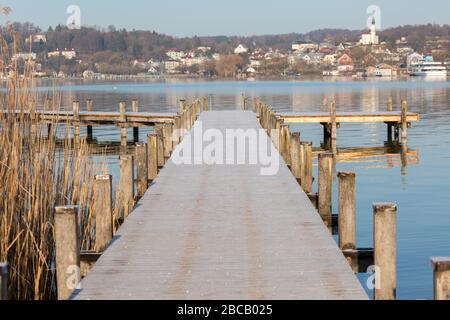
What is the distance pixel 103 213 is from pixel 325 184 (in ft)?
13.1

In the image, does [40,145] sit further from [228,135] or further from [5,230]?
[228,135]

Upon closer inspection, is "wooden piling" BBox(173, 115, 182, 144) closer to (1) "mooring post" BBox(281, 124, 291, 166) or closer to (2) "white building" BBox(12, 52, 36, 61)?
(1) "mooring post" BBox(281, 124, 291, 166)

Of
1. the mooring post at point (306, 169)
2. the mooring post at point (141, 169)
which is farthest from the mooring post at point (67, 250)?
the mooring post at point (306, 169)

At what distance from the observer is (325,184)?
13.0 meters

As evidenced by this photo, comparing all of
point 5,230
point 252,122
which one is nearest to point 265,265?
point 5,230

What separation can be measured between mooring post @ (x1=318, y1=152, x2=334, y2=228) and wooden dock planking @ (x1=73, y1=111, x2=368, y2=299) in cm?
43

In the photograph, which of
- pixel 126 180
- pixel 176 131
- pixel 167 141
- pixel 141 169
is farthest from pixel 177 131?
pixel 126 180

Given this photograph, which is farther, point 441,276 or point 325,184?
point 325,184

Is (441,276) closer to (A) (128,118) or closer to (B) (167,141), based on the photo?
(B) (167,141)

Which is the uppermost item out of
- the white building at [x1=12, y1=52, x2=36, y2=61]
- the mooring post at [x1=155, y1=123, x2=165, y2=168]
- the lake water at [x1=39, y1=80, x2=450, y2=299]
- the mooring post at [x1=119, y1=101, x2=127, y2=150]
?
the white building at [x1=12, y1=52, x2=36, y2=61]

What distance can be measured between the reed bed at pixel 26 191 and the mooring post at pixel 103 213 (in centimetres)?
57

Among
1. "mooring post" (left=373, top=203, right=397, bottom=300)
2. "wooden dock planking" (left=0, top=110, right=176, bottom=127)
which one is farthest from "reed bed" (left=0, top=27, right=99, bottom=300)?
"wooden dock planking" (left=0, top=110, right=176, bottom=127)

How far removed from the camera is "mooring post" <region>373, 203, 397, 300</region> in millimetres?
8250

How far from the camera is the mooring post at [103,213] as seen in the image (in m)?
9.98
